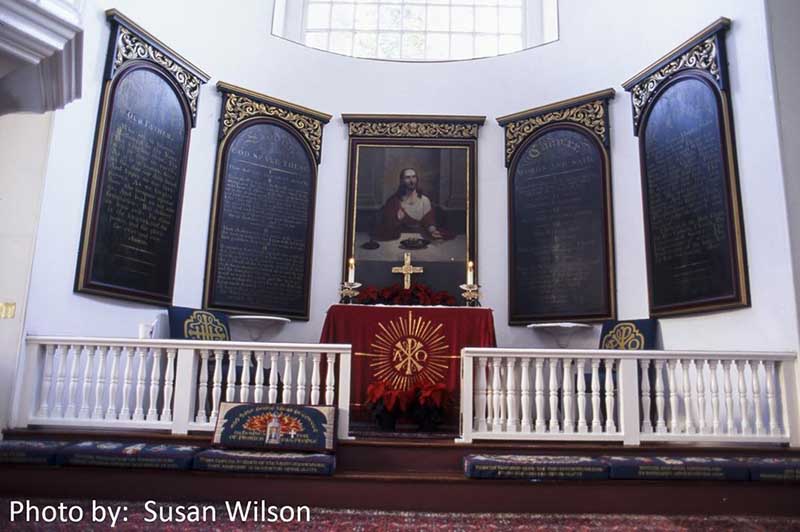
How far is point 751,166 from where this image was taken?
4961mm

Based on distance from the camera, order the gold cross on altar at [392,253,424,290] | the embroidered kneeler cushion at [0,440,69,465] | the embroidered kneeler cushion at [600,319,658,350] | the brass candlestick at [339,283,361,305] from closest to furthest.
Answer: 1. the embroidered kneeler cushion at [0,440,69,465]
2. the embroidered kneeler cushion at [600,319,658,350]
3. the brass candlestick at [339,283,361,305]
4. the gold cross on altar at [392,253,424,290]

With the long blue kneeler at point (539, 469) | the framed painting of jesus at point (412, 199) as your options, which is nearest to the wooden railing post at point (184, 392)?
the long blue kneeler at point (539, 469)

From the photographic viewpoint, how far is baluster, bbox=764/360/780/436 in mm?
4223

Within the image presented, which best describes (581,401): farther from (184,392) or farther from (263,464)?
(184,392)

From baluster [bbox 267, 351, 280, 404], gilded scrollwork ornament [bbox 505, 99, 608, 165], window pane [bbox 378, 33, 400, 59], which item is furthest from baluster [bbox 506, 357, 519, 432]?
window pane [bbox 378, 33, 400, 59]

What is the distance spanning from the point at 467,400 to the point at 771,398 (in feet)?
6.63

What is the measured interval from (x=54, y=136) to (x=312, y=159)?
10.0ft

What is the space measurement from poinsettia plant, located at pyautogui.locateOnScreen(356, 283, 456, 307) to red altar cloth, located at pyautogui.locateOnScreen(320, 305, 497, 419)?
1.64 feet

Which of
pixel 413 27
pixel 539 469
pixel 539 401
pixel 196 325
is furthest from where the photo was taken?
pixel 413 27

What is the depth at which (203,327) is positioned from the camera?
5.98 m

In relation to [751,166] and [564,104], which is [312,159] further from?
[751,166]

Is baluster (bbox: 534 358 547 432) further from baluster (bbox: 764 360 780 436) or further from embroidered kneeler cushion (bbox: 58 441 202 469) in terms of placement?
embroidered kneeler cushion (bbox: 58 441 202 469)

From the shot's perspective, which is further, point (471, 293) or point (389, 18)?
point (389, 18)

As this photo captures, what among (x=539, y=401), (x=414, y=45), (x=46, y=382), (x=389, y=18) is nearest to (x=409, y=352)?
(x=539, y=401)
